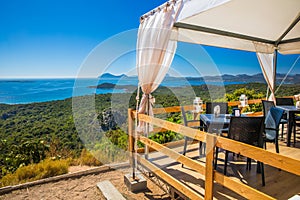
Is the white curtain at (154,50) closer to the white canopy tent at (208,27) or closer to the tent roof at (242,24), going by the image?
the white canopy tent at (208,27)

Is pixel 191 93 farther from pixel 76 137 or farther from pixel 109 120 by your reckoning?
pixel 76 137

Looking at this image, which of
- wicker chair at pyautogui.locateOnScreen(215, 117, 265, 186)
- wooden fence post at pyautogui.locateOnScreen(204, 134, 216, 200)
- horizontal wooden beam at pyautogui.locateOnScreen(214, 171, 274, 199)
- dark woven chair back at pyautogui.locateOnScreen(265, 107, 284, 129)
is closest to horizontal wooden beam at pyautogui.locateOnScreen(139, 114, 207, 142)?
wooden fence post at pyautogui.locateOnScreen(204, 134, 216, 200)

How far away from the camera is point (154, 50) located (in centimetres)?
266

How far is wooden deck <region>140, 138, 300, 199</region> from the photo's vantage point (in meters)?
2.15

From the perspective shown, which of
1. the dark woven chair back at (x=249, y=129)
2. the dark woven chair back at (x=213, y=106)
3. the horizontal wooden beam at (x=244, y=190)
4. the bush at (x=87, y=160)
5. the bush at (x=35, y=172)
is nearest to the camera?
the horizontal wooden beam at (x=244, y=190)

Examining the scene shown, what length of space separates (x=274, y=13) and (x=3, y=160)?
5266mm

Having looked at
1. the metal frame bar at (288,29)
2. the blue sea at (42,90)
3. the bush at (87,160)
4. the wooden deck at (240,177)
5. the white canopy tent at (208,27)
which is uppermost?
the metal frame bar at (288,29)

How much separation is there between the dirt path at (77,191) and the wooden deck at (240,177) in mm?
387

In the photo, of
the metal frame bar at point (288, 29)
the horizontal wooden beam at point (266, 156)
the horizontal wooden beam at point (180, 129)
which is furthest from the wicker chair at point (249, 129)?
the metal frame bar at point (288, 29)

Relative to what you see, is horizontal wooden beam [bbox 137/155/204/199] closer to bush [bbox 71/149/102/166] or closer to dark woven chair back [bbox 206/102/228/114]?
bush [bbox 71/149/102/166]

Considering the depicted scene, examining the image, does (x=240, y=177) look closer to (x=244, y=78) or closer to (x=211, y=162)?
(x=211, y=162)

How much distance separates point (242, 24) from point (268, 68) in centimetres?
197

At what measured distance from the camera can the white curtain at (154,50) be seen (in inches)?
102

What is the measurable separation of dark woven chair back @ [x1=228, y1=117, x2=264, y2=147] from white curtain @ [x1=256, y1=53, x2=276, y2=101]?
10.3 feet
